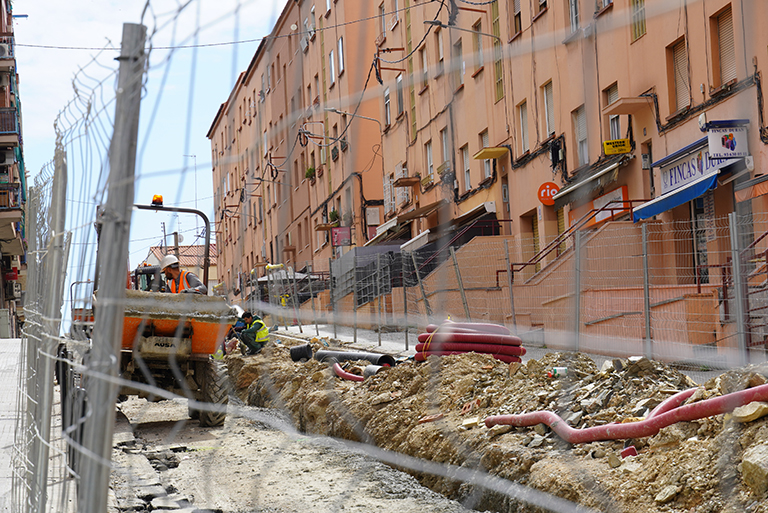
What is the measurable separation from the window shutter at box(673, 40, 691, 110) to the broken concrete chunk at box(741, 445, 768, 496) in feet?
34.4

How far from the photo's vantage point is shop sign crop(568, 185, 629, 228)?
49.4 feet

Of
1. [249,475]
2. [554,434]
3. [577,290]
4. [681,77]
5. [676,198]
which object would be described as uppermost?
[681,77]

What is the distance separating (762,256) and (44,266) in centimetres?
674

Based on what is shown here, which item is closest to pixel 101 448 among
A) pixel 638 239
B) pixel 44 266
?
pixel 44 266

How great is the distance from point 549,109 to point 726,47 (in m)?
6.67

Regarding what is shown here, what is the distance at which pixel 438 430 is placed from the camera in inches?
314

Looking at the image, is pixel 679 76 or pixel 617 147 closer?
pixel 679 76

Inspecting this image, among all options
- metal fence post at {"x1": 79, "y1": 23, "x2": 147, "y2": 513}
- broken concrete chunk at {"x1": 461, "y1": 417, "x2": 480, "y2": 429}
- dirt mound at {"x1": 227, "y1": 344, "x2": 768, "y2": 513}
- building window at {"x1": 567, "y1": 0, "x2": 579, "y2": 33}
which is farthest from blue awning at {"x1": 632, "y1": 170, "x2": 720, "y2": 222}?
metal fence post at {"x1": 79, "y1": 23, "x2": 147, "y2": 513}

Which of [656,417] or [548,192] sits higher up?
[548,192]

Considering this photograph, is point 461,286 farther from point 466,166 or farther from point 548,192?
point 466,166

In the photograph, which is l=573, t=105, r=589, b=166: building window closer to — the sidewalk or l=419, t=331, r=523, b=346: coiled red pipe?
l=419, t=331, r=523, b=346: coiled red pipe

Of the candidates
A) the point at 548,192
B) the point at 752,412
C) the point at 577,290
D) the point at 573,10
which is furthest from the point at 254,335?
the point at 752,412

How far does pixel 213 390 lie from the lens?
10086 millimetres

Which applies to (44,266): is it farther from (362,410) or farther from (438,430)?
(362,410)
